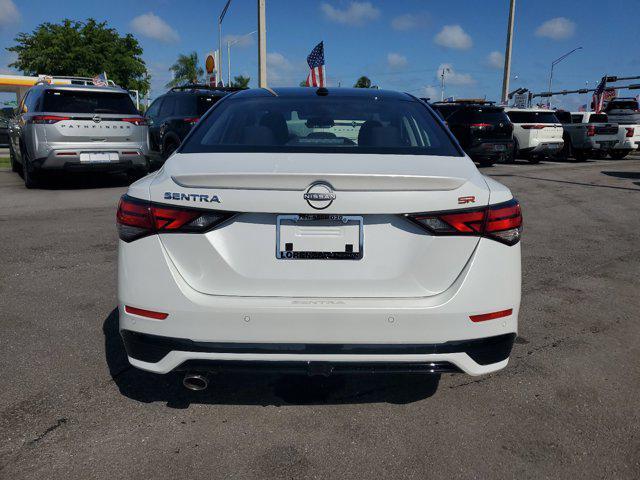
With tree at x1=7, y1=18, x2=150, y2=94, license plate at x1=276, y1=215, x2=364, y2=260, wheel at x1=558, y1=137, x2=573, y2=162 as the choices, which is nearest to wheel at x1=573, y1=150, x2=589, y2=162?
wheel at x1=558, y1=137, x2=573, y2=162

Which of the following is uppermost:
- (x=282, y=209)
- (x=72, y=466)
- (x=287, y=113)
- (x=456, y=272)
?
(x=287, y=113)

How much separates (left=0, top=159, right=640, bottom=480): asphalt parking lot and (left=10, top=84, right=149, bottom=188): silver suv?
18.3ft

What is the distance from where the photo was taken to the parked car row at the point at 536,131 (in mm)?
16062

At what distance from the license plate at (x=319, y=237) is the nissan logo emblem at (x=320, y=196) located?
0.06 metres

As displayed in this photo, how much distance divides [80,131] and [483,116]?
35.9 feet

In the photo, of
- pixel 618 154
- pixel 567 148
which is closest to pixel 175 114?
pixel 567 148

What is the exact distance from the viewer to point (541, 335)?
3.94m

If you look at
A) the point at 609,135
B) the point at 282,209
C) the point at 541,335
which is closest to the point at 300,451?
the point at 282,209

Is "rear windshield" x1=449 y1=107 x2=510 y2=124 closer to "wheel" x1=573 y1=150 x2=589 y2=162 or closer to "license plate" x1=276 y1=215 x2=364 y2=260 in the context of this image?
"wheel" x1=573 y1=150 x2=589 y2=162

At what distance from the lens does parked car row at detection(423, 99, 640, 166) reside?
52.7 feet

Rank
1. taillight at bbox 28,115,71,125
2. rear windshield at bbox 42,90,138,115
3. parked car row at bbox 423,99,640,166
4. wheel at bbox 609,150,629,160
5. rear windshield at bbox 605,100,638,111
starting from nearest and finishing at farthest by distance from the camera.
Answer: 1. taillight at bbox 28,115,71,125
2. rear windshield at bbox 42,90,138,115
3. parked car row at bbox 423,99,640,166
4. wheel at bbox 609,150,629,160
5. rear windshield at bbox 605,100,638,111

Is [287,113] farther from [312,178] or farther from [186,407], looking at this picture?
[186,407]

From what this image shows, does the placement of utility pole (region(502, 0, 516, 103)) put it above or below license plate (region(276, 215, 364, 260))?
above

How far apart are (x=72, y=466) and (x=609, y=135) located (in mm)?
22111
